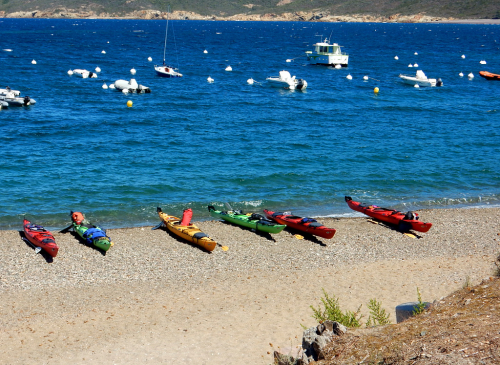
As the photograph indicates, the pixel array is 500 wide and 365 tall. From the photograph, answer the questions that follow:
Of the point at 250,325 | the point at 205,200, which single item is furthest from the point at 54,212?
the point at 250,325

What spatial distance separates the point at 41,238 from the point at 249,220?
22.6 feet

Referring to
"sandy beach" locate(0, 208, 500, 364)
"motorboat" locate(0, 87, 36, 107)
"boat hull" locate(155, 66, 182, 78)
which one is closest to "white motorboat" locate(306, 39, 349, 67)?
"boat hull" locate(155, 66, 182, 78)

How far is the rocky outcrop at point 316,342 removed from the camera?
821 cm

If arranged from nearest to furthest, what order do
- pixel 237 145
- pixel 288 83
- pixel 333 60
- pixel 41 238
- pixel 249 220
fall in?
pixel 41 238, pixel 249 220, pixel 237 145, pixel 288 83, pixel 333 60

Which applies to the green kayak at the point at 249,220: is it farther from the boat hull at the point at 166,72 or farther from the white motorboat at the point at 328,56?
the white motorboat at the point at 328,56

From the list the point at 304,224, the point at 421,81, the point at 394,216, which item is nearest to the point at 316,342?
the point at 304,224

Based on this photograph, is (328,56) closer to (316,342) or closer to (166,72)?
(166,72)

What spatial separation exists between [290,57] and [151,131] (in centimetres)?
4599

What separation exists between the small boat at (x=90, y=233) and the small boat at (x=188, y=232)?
2212mm

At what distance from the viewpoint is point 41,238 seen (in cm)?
1680

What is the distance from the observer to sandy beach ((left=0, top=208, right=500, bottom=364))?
38.4 feet

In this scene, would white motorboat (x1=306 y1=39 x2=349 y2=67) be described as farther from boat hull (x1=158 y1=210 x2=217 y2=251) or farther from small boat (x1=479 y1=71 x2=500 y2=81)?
boat hull (x1=158 y1=210 x2=217 y2=251)

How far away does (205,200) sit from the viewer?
2255cm

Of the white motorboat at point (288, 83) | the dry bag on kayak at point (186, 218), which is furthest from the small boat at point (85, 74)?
the dry bag on kayak at point (186, 218)
